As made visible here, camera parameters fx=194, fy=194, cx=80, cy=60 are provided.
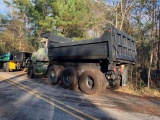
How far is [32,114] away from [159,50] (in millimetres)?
10118

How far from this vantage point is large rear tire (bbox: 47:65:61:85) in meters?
10.5

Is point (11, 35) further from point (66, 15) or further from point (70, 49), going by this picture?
point (70, 49)

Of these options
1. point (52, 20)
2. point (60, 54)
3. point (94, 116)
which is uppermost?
point (52, 20)

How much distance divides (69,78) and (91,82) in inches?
61.8

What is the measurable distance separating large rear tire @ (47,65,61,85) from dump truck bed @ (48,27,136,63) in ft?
2.16

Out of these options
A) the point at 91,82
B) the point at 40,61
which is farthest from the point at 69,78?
the point at 40,61

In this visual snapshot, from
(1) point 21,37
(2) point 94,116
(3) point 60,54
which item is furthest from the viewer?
(1) point 21,37

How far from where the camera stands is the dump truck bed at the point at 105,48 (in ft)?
25.2

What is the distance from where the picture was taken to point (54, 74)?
35.0 ft

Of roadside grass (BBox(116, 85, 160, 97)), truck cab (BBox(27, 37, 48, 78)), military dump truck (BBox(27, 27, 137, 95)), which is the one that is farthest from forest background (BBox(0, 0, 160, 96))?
truck cab (BBox(27, 37, 48, 78))

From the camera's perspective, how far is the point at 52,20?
64.4ft

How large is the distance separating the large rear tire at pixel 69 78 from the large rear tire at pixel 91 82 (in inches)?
18.9

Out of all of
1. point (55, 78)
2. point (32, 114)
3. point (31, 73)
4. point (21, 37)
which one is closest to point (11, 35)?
point (21, 37)

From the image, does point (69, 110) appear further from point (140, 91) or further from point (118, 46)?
point (140, 91)
